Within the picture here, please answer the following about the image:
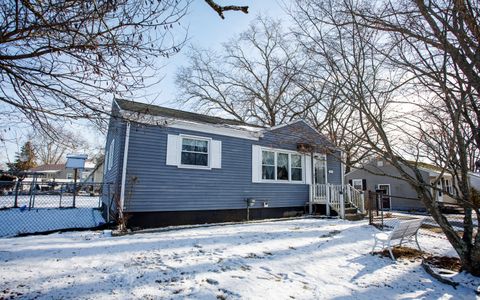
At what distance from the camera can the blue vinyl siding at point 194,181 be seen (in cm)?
817

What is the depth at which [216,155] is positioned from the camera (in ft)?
31.7

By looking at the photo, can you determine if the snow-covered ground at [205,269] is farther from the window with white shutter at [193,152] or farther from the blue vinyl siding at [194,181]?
the window with white shutter at [193,152]

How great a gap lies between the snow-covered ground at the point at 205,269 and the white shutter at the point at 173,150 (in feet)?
8.29

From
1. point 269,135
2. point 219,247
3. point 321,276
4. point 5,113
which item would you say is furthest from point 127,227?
point 269,135

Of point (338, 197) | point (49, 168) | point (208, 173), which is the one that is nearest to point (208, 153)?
point (208, 173)

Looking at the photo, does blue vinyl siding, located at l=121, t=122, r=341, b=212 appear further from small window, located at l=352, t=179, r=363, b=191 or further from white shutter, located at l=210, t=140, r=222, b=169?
small window, located at l=352, t=179, r=363, b=191

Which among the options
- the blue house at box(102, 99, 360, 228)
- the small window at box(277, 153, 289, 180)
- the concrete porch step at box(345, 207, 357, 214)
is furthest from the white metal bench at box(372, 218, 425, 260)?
the small window at box(277, 153, 289, 180)

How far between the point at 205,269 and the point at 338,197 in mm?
8538

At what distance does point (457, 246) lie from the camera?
4.90 meters

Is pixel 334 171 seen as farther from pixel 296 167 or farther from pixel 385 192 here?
pixel 385 192

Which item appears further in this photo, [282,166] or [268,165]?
[282,166]

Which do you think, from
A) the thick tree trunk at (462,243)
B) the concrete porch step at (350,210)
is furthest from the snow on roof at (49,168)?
the thick tree trunk at (462,243)

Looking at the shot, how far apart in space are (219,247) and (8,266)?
11.8ft

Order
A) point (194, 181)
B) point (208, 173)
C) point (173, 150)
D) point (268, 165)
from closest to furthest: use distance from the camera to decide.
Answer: point (173, 150)
point (194, 181)
point (208, 173)
point (268, 165)
